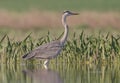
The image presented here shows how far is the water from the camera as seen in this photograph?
15.9 m

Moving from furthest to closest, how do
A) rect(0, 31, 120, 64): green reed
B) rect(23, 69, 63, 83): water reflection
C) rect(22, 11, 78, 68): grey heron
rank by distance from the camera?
rect(0, 31, 120, 64): green reed
rect(22, 11, 78, 68): grey heron
rect(23, 69, 63, 83): water reflection

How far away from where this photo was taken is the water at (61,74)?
15.9m

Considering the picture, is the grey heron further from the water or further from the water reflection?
the water reflection

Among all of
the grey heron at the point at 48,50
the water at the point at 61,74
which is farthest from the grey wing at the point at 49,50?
the water at the point at 61,74

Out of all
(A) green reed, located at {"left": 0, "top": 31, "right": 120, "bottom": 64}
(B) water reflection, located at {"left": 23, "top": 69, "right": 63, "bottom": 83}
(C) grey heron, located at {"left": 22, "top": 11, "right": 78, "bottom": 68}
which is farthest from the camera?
(A) green reed, located at {"left": 0, "top": 31, "right": 120, "bottom": 64}

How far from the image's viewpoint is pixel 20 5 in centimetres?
4731

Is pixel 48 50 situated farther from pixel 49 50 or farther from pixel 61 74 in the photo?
pixel 61 74

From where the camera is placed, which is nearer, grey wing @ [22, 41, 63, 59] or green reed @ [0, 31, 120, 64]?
grey wing @ [22, 41, 63, 59]

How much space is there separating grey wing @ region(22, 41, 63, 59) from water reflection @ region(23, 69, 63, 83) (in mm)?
929

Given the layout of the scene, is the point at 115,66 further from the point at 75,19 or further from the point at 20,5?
the point at 20,5

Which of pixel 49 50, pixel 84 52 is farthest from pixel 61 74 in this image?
pixel 84 52

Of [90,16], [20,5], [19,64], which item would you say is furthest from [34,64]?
[20,5]

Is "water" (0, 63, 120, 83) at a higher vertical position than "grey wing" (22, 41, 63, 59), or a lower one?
lower

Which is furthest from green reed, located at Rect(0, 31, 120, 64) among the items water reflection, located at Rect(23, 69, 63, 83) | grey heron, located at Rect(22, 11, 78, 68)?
water reflection, located at Rect(23, 69, 63, 83)
